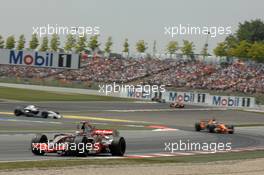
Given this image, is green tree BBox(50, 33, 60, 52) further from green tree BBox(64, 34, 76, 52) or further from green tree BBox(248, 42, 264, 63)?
green tree BBox(248, 42, 264, 63)

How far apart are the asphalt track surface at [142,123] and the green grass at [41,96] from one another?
481 centimetres

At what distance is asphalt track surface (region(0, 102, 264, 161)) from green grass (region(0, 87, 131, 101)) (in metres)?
4.81

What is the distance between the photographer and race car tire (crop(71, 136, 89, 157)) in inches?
877

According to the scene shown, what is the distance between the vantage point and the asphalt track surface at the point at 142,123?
27470 mm

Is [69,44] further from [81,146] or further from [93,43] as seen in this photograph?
[81,146]

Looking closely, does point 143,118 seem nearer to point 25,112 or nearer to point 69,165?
point 25,112

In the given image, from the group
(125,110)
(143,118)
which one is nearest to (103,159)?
(143,118)

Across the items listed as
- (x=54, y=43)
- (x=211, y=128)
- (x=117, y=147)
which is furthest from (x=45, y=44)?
(x=117, y=147)

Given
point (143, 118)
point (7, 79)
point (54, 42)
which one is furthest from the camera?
point (54, 42)

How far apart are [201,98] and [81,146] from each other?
5774cm

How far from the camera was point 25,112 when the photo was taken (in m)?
47.5

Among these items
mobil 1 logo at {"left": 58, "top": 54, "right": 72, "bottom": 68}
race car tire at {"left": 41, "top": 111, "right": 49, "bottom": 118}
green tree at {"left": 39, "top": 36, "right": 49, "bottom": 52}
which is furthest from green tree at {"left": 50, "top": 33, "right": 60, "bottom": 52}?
race car tire at {"left": 41, "top": 111, "right": 49, "bottom": 118}

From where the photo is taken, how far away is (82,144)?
2248 centimetres

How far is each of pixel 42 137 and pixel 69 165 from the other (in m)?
3.55
